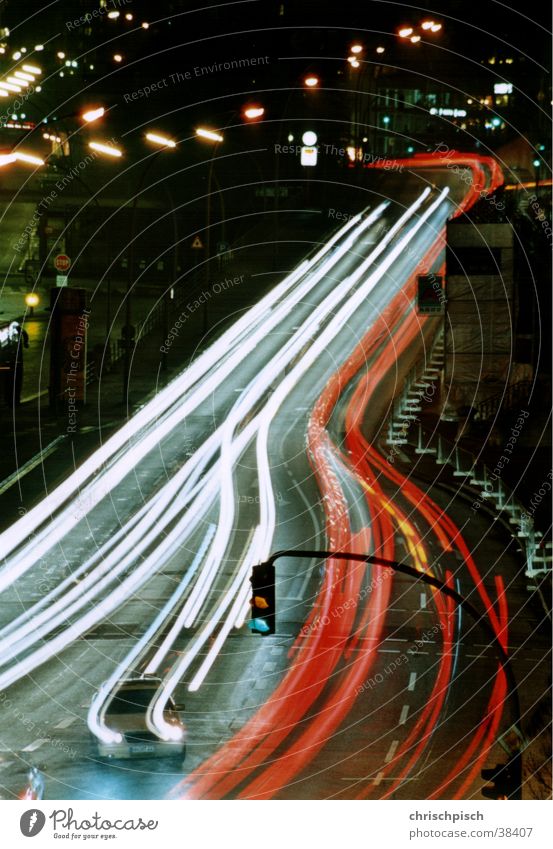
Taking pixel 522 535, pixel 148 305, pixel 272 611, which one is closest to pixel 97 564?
pixel 522 535

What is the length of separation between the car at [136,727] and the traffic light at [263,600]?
7038 mm

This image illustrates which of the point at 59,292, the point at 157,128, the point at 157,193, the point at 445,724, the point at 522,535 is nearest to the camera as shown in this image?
the point at 445,724

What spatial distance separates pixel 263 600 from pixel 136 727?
7556 mm

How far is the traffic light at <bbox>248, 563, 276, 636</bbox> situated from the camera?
1415 cm

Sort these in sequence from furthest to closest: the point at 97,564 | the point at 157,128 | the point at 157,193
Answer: the point at 157,128 < the point at 157,193 < the point at 97,564

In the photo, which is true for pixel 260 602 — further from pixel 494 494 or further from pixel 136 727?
pixel 494 494

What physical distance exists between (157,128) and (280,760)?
63564 millimetres

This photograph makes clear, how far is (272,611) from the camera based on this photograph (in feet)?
46.4

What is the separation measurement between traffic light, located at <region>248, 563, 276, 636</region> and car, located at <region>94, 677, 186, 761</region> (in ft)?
23.1

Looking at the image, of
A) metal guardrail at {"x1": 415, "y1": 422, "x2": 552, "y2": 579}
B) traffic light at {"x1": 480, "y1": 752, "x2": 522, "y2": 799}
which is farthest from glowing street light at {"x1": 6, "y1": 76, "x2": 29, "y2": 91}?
traffic light at {"x1": 480, "y1": 752, "x2": 522, "y2": 799}

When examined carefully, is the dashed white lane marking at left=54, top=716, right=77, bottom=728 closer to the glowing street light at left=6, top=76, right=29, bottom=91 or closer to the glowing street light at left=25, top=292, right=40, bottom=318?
the glowing street light at left=25, top=292, right=40, bottom=318

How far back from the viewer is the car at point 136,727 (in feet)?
67.5

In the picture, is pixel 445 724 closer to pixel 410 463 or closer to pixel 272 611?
pixel 272 611

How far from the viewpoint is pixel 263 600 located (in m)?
14.2
